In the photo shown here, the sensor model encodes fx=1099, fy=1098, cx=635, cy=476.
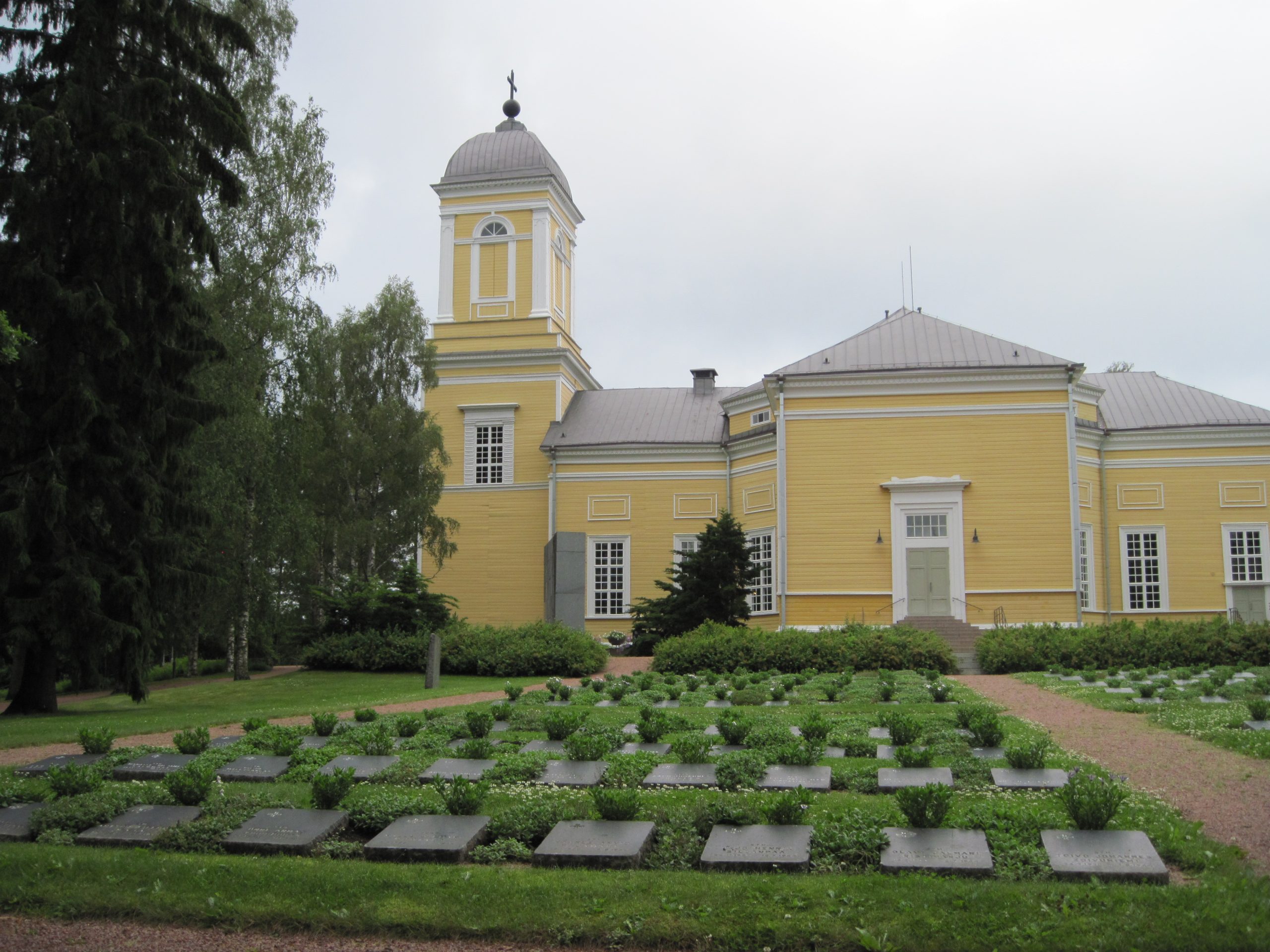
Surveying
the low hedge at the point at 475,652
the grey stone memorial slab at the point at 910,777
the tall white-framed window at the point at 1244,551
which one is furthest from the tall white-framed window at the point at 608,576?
the grey stone memorial slab at the point at 910,777

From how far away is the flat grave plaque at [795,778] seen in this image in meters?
8.26

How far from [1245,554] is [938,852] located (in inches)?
1116

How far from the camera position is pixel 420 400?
34.3 metres

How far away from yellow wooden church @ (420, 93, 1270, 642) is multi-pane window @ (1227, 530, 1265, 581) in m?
0.04

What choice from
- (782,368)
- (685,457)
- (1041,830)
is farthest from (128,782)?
(685,457)

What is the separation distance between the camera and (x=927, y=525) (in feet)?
90.6

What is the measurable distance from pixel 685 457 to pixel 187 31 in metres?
19.7

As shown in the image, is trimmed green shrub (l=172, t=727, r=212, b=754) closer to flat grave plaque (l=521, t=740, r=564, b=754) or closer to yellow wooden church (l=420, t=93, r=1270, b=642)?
flat grave plaque (l=521, t=740, r=564, b=754)

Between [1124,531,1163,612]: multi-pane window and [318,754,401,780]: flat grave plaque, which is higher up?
[1124,531,1163,612]: multi-pane window

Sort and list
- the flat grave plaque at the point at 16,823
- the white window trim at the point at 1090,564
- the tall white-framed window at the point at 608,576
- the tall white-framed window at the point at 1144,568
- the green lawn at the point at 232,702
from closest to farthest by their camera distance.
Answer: the flat grave plaque at the point at 16,823 → the green lawn at the point at 232,702 → the white window trim at the point at 1090,564 → the tall white-framed window at the point at 1144,568 → the tall white-framed window at the point at 608,576

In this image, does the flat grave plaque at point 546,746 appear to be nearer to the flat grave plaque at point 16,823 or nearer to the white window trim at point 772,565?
the flat grave plaque at point 16,823

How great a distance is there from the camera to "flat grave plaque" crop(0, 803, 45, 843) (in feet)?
24.5

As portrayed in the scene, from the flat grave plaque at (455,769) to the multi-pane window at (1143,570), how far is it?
2618cm

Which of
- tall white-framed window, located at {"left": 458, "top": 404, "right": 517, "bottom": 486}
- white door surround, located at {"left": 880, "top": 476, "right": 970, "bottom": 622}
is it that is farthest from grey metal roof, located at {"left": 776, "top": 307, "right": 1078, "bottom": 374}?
tall white-framed window, located at {"left": 458, "top": 404, "right": 517, "bottom": 486}
